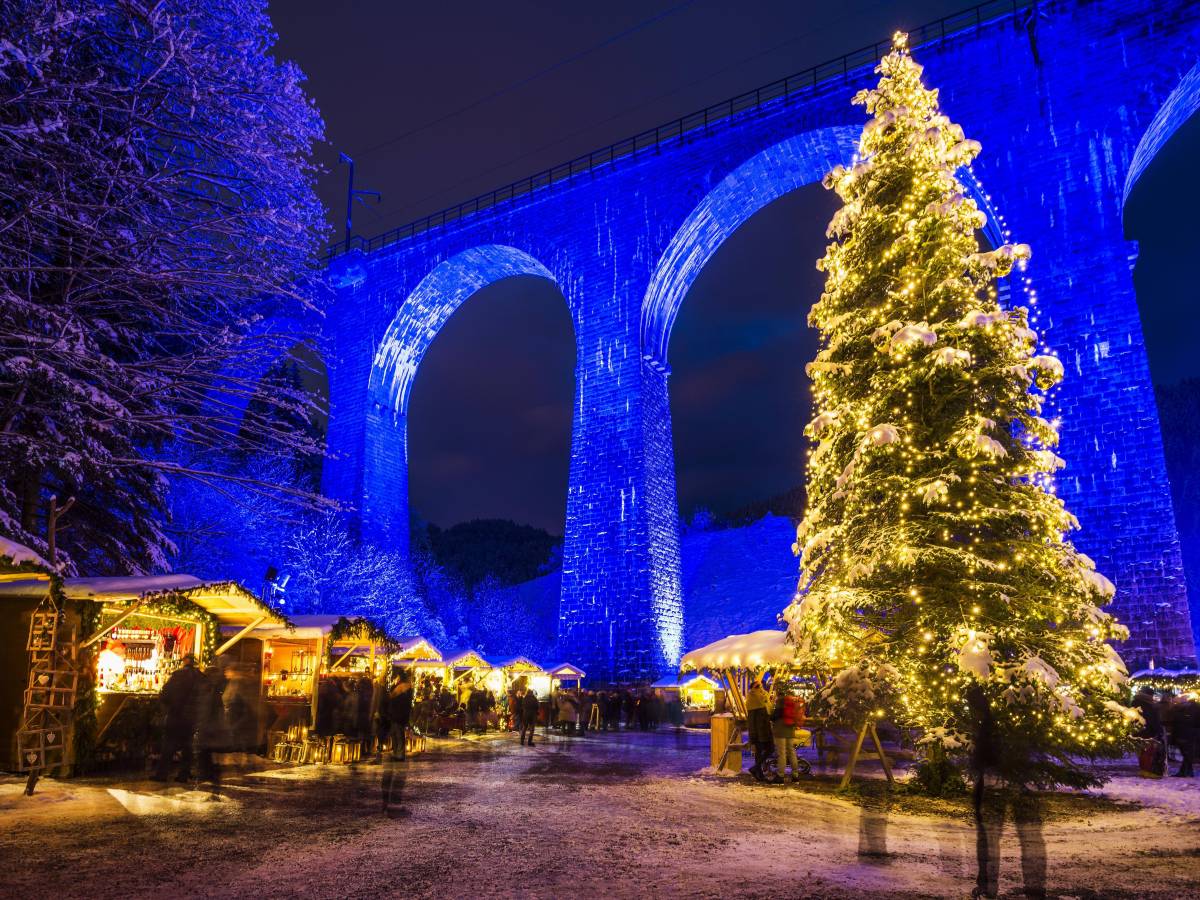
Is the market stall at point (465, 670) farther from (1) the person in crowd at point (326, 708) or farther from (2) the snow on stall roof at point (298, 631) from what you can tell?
(2) the snow on stall roof at point (298, 631)

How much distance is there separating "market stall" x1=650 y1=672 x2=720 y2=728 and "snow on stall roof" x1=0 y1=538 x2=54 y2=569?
11.6m

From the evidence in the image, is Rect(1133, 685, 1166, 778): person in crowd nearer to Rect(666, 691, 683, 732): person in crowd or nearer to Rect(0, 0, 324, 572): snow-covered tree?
Rect(0, 0, 324, 572): snow-covered tree

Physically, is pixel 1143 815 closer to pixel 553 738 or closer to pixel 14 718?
pixel 14 718

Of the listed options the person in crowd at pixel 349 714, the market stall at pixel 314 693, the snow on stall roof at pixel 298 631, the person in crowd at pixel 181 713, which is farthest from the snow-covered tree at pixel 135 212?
the person in crowd at pixel 349 714

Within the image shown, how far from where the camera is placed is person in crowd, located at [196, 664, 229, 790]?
8.84m

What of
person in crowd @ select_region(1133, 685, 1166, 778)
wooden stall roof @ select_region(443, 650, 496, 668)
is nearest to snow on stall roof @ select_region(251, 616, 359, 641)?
wooden stall roof @ select_region(443, 650, 496, 668)

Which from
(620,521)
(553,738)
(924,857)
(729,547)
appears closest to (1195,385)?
(729,547)

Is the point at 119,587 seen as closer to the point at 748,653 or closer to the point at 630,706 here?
the point at 748,653

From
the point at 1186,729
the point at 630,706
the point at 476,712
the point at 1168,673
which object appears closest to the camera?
the point at 1186,729

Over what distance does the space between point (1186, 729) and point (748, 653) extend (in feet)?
21.7

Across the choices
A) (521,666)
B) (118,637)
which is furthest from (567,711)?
(118,637)

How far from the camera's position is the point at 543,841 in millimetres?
6270

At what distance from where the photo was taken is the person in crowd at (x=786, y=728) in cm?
1088

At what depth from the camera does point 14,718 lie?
348 inches
